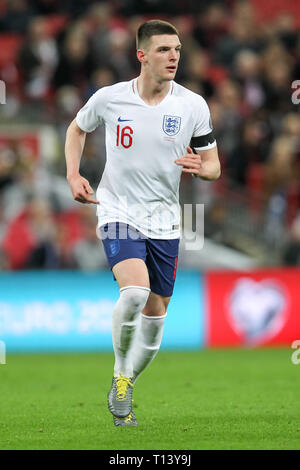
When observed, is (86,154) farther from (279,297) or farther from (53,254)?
(279,297)

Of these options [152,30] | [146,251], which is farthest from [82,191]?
[152,30]

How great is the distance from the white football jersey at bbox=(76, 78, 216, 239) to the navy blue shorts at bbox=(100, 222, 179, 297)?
5 centimetres

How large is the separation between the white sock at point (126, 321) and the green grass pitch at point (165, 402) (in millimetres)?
444

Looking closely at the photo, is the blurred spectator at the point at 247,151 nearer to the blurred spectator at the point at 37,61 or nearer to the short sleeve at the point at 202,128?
the blurred spectator at the point at 37,61

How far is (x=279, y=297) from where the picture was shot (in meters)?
13.8

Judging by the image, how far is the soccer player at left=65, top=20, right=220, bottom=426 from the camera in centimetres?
679

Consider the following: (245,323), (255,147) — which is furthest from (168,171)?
(255,147)

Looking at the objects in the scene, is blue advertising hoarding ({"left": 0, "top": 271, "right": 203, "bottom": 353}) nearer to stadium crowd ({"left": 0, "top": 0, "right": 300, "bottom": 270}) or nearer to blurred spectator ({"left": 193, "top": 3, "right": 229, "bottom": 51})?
stadium crowd ({"left": 0, "top": 0, "right": 300, "bottom": 270})

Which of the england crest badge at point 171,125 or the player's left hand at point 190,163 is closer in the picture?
the player's left hand at point 190,163

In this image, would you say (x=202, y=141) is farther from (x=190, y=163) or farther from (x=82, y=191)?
(x=82, y=191)

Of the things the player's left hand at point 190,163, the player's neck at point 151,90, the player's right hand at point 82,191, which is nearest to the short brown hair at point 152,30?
the player's neck at point 151,90

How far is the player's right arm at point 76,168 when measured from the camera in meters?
6.70

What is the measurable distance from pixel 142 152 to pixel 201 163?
1.40 ft

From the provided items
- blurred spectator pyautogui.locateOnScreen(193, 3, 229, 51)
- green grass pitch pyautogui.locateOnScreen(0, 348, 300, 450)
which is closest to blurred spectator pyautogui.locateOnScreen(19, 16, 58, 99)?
blurred spectator pyautogui.locateOnScreen(193, 3, 229, 51)
